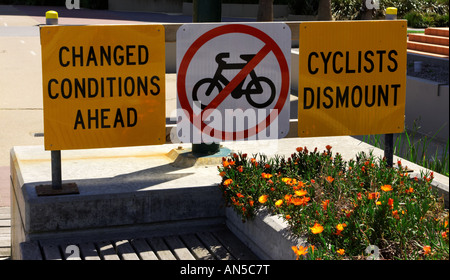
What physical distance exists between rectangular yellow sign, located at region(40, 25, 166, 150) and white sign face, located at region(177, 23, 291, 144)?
0.20 meters

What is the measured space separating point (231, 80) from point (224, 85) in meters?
0.06

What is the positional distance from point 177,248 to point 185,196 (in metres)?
0.43

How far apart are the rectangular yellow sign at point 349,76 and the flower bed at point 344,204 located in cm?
31

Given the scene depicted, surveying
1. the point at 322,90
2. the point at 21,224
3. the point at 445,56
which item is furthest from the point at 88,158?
the point at 445,56

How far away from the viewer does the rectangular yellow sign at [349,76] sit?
5.39m

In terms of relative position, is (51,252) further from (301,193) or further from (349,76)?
(349,76)

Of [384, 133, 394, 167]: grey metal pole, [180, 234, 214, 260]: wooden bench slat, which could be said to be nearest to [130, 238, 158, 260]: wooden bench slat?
[180, 234, 214, 260]: wooden bench slat

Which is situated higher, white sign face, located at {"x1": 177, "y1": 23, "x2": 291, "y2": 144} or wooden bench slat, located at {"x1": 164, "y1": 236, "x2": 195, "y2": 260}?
white sign face, located at {"x1": 177, "y1": 23, "x2": 291, "y2": 144}

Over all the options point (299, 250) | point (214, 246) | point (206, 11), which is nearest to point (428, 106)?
point (206, 11)

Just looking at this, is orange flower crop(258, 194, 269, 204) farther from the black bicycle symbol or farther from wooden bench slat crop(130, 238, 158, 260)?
the black bicycle symbol

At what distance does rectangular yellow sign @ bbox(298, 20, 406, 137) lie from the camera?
212 inches

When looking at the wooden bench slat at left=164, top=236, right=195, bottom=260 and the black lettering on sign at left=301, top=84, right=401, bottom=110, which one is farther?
the black lettering on sign at left=301, top=84, right=401, bottom=110

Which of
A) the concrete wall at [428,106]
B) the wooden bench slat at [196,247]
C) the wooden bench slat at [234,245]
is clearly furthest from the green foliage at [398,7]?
the wooden bench slat at [196,247]
